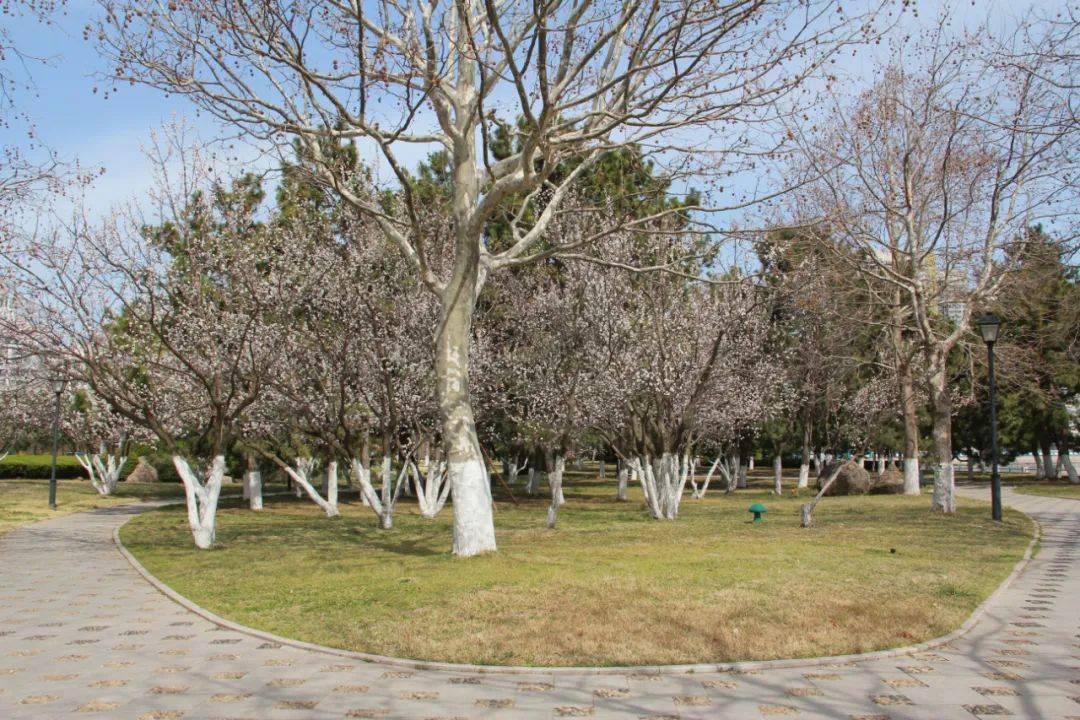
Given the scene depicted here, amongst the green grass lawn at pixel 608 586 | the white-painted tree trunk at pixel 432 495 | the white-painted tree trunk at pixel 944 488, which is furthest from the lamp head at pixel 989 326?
the white-painted tree trunk at pixel 432 495

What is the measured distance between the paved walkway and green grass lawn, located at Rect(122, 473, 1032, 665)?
49 centimetres

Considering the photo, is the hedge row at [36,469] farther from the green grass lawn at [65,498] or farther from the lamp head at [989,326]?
the lamp head at [989,326]

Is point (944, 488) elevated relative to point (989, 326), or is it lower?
lower

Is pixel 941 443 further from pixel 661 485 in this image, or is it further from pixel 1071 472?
pixel 1071 472

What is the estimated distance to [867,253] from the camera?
870 inches

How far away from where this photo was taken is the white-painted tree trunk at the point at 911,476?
1204 inches

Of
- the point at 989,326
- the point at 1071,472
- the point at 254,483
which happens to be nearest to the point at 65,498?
the point at 254,483

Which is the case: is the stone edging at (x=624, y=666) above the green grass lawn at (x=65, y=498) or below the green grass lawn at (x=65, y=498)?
above

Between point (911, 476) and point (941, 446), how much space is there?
10.6 meters

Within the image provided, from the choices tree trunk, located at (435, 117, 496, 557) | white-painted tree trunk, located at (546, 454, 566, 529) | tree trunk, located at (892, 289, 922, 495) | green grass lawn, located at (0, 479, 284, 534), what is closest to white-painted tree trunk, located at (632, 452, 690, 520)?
white-painted tree trunk, located at (546, 454, 566, 529)

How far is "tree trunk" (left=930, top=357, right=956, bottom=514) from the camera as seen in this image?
20703 millimetres

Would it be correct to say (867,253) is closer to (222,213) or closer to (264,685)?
(222,213)

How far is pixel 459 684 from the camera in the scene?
6.30 meters

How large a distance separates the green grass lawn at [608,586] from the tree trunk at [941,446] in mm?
2474
